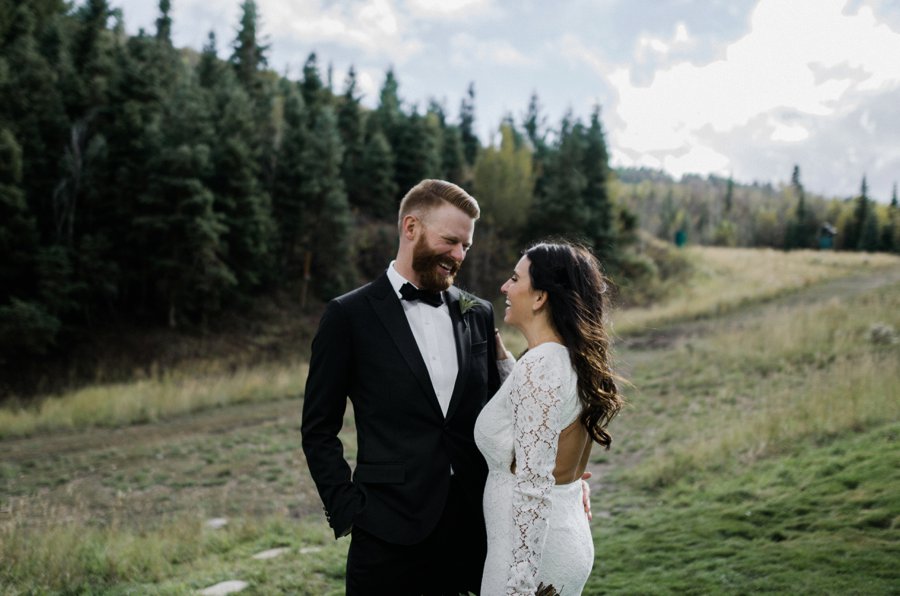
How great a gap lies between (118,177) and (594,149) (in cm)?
2734

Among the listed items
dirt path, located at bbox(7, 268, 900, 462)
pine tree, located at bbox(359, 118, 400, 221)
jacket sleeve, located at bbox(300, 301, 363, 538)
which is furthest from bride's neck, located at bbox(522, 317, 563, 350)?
pine tree, located at bbox(359, 118, 400, 221)

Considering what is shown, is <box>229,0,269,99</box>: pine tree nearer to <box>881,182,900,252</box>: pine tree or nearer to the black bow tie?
the black bow tie

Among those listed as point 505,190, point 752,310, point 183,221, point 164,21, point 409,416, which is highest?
point 164,21

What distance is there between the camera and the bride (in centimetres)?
237

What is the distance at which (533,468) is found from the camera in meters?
2.35

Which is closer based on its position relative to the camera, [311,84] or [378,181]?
[378,181]

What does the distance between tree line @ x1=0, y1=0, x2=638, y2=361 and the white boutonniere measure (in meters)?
18.7

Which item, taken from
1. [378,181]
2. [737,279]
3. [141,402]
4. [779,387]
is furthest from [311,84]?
[779,387]

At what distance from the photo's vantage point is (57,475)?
1118 cm

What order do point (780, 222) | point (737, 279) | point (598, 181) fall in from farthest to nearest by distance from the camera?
point (780, 222) → point (737, 279) → point (598, 181)

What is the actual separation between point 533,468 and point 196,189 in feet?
94.5

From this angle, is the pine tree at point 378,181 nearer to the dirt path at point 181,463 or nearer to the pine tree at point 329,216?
the pine tree at point 329,216

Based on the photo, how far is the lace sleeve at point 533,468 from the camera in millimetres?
2324

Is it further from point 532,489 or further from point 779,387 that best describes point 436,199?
point 779,387
